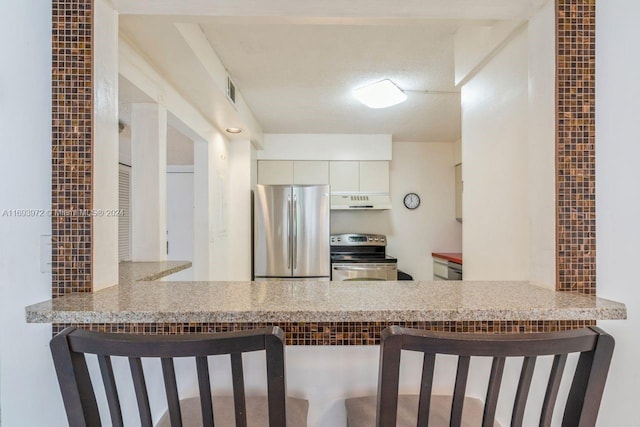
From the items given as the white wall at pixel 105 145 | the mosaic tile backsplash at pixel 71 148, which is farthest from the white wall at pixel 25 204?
the white wall at pixel 105 145

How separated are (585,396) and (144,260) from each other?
1989mm

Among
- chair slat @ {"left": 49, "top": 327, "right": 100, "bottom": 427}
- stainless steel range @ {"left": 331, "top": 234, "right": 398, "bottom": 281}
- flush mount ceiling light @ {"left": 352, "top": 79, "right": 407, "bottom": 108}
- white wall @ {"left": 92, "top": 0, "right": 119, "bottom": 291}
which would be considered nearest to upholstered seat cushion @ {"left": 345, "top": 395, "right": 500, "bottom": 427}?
chair slat @ {"left": 49, "top": 327, "right": 100, "bottom": 427}

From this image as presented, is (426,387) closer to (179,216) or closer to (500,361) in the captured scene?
(500,361)

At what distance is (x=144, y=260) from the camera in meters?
1.92

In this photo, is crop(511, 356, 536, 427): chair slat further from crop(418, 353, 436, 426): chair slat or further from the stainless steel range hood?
the stainless steel range hood

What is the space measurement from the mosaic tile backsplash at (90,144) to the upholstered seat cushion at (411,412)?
498 mm

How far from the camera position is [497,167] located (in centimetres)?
154

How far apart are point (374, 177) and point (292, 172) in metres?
1.02

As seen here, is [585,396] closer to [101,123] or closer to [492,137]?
[492,137]

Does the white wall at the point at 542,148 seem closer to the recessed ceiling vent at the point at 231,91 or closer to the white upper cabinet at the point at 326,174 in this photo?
the recessed ceiling vent at the point at 231,91

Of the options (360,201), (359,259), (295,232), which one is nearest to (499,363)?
(295,232)

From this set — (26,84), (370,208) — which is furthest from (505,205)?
(370,208)

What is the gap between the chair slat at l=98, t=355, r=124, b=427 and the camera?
2.15ft

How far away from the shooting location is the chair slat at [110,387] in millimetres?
657
